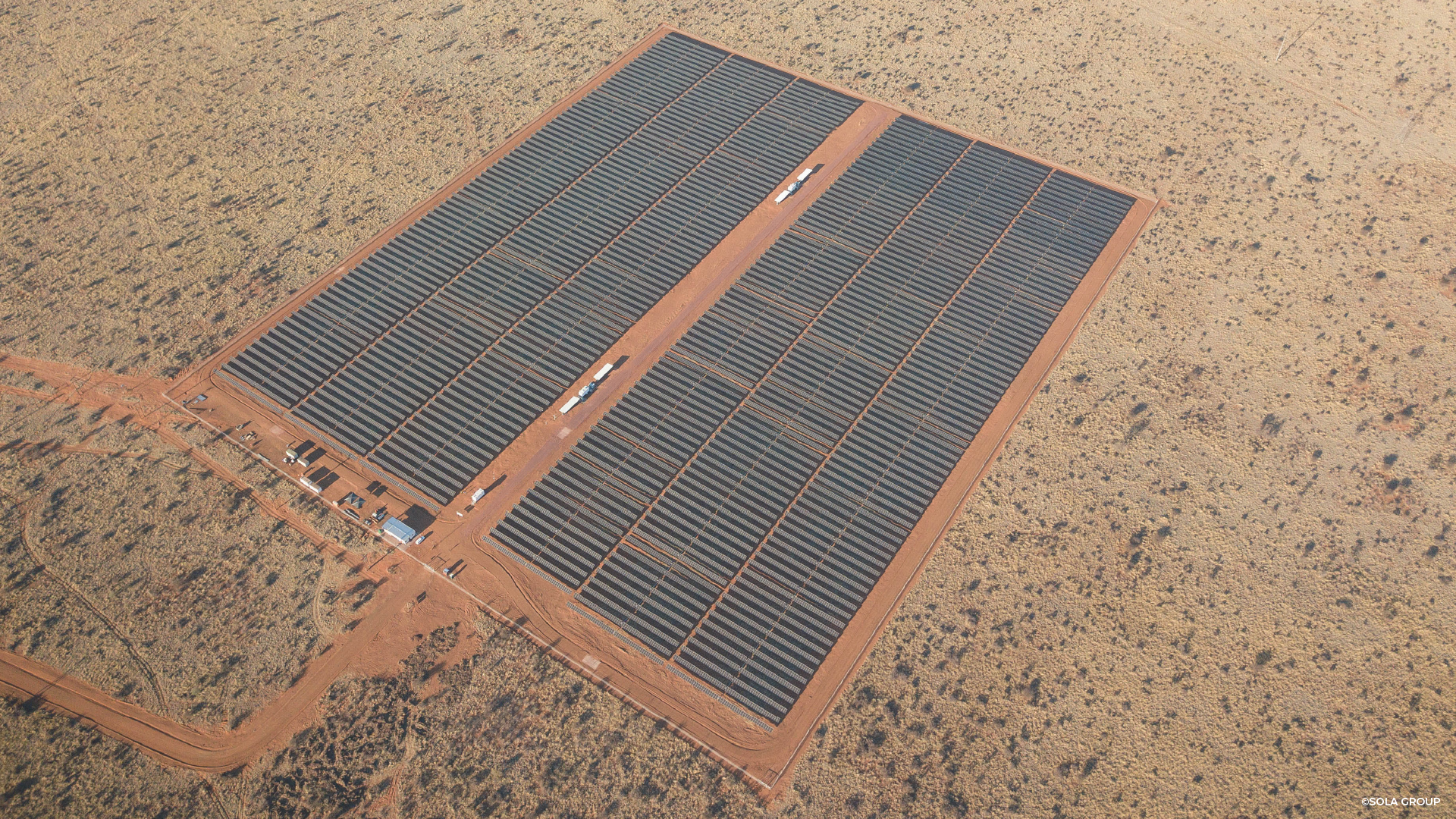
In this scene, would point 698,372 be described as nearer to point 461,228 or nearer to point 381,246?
point 461,228

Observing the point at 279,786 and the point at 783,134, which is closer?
the point at 279,786

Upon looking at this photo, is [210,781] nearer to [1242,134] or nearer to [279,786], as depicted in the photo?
[279,786]

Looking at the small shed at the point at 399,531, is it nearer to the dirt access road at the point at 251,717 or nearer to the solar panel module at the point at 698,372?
the solar panel module at the point at 698,372

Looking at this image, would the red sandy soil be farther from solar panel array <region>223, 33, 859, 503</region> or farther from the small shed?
solar panel array <region>223, 33, 859, 503</region>

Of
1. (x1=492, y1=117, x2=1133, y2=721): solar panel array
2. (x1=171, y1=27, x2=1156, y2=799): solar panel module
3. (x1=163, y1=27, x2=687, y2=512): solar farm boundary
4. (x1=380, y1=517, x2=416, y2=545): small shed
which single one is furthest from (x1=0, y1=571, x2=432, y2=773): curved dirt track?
(x1=492, y1=117, x2=1133, y2=721): solar panel array

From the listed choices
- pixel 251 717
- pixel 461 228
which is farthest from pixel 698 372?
pixel 251 717

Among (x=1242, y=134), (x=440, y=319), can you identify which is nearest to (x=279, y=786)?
(x=440, y=319)

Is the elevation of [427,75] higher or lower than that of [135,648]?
higher
